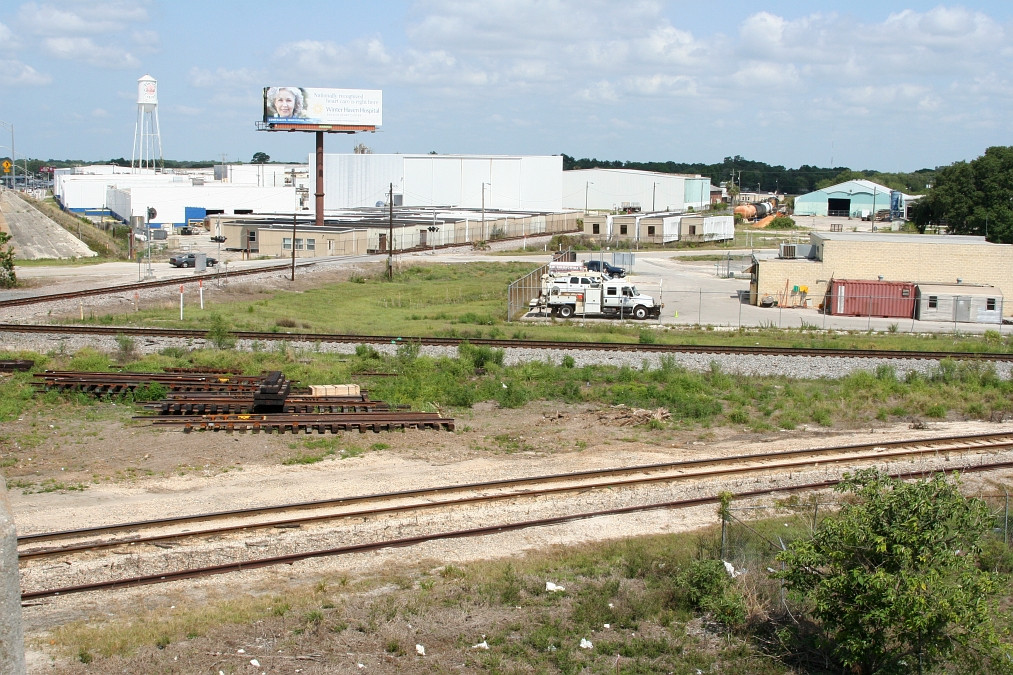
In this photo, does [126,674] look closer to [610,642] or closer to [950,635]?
[610,642]

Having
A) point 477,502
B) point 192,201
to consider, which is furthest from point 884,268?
point 192,201

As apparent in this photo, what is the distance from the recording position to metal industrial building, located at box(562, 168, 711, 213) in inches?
5517

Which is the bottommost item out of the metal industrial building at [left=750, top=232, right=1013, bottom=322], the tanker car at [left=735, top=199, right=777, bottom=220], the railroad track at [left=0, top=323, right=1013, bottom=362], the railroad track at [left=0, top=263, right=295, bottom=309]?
the railroad track at [left=0, top=323, right=1013, bottom=362]

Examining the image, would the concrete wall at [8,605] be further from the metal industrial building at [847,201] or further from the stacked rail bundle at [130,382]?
the metal industrial building at [847,201]

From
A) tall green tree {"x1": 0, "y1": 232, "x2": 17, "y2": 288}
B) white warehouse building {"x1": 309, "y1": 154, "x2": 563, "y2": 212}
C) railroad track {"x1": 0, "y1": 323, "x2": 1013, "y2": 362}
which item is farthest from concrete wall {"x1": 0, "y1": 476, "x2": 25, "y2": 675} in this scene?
white warehouse building {"x1": 309, "y1": 154, "x2": 563, "y2": 212}

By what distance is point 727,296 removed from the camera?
5322 cm

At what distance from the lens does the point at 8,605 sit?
241 inches

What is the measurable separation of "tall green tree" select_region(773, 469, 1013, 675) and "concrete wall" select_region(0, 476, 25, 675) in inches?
314

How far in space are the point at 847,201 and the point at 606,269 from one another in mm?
106402

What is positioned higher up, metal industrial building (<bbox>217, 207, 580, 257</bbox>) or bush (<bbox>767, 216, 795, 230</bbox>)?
bush (<bbox>767, 216, 795, 230</bbox>)

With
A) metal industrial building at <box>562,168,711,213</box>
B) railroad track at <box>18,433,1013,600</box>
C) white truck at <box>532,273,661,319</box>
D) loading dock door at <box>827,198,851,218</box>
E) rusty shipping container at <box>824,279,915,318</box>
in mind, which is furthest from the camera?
loading dock door at <box>827,198,851,218</box>

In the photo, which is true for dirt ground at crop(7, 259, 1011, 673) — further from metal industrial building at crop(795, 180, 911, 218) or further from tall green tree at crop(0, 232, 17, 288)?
metal industrial building at crop(795, 180, 911, 218)

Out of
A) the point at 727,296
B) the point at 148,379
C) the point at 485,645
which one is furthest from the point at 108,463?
the point at 727,296

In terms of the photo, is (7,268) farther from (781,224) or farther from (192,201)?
(781,224)
